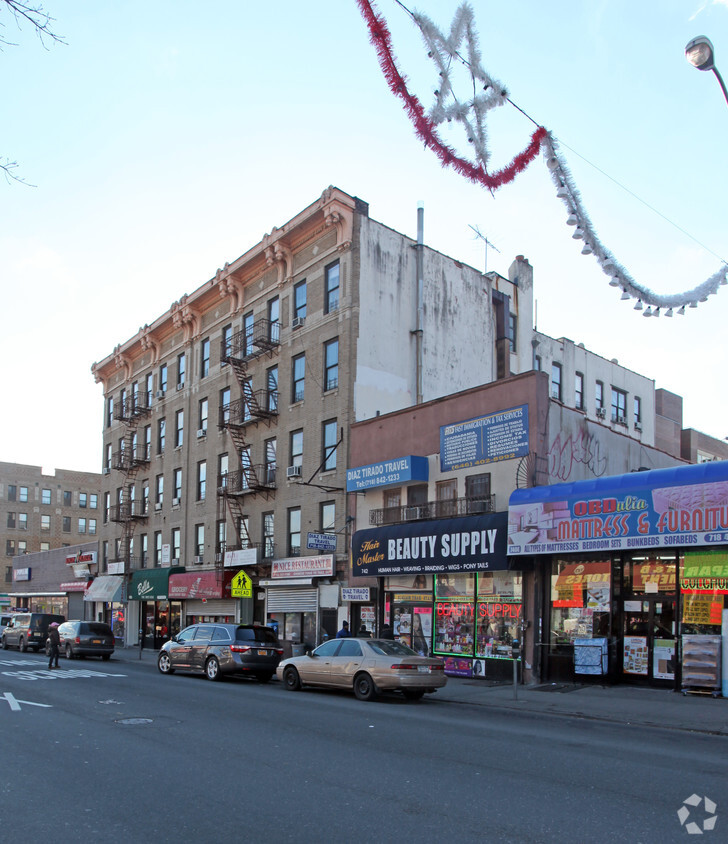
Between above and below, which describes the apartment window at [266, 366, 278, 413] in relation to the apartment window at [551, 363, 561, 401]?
below

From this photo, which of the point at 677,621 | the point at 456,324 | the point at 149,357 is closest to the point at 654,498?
the point at 677,621

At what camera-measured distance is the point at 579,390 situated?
37281mm

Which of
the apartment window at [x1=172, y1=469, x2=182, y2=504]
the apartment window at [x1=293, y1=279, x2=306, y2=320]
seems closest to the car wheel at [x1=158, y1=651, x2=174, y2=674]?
the apartment window at [x1=293, y1=279, x2=306, y2=320]

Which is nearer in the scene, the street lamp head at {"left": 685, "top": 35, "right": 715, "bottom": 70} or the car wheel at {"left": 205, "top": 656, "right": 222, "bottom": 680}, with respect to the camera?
the street lamp head at {"left": 685, "top": 35, "right": 715, "bottom": 70}

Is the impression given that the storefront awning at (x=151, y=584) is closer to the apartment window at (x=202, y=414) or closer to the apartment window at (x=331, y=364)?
the apartment window at (x=202, y=414)

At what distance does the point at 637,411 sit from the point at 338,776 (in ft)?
112

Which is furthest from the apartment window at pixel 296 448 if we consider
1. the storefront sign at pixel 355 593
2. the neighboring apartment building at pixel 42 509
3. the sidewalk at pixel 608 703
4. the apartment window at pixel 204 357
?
the neighboring apartment building at pixel 42 509

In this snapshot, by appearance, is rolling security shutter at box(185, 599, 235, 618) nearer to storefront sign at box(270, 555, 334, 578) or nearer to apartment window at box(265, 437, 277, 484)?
storefront sign at box(270, 555, 334, 578)

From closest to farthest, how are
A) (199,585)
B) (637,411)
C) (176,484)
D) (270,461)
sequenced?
(270,461), (199,585), (637,411), (176,484)

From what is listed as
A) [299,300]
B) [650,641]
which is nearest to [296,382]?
[299,300]

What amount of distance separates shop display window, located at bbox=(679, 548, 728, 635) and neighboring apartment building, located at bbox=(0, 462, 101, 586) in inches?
2609

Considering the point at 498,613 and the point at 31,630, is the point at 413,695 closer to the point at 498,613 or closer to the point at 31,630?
the point at 498,613

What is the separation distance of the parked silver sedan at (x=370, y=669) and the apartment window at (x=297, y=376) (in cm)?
1375

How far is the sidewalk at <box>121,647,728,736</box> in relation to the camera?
14.4 m
